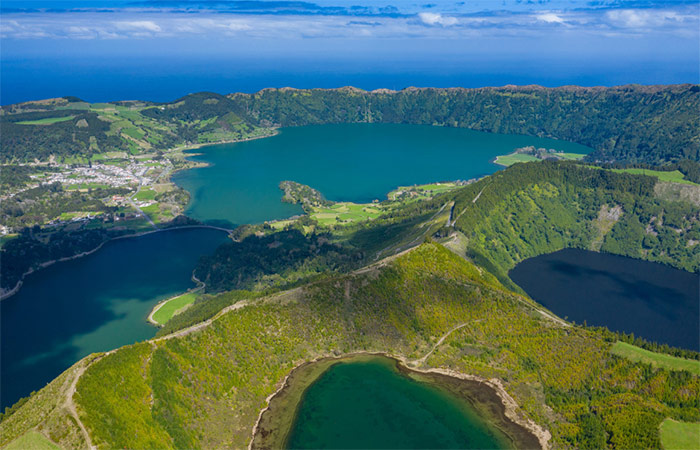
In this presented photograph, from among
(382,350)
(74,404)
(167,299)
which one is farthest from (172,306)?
(74,404)

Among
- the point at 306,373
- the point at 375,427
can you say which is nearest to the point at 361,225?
the point at 306,373

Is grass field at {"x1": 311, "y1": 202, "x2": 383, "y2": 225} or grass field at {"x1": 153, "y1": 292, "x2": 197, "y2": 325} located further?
grass field at {"x1": 311, "y1": 202, "x2": 383, "y2": 225}

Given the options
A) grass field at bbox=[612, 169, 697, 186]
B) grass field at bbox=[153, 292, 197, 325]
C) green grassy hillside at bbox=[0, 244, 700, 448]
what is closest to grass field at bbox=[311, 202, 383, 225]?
grass field at bbox=[153, 292, 197, 325]

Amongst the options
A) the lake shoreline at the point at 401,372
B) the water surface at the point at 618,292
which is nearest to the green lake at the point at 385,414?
the lake shoreline at the point at 401,372

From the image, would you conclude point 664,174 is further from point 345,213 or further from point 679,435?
point 679,435

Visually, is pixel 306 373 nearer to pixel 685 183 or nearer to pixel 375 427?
pixel 375 427

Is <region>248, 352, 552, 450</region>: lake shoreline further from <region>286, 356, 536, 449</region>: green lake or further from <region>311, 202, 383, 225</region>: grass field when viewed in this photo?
<region>311, 202, 383, 225</region>: grass field

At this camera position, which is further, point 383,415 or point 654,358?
point 383,415
